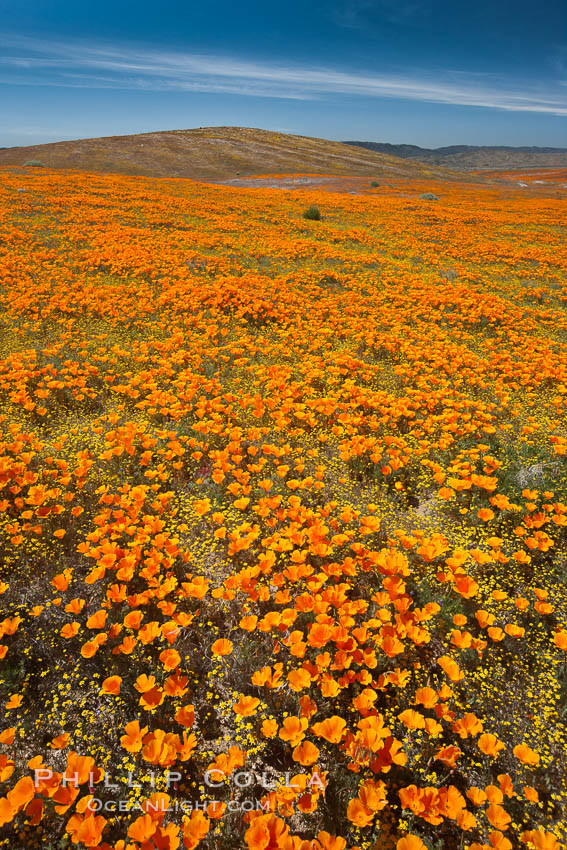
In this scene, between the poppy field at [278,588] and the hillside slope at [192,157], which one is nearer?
the poppy field at [278,588]

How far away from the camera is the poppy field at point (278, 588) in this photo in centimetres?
227

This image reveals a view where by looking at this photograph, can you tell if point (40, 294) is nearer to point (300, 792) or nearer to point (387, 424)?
point (387, 424)

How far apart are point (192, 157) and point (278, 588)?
7714cm

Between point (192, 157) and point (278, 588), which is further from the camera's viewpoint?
point (192, 157)

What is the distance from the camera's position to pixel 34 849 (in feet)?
7.04

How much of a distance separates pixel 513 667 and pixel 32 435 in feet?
17.7

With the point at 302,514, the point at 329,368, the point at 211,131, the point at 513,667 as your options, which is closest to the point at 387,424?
the point at 329,368

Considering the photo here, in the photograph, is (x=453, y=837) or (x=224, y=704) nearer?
(x=453, y=837)

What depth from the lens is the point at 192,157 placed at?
6425cm

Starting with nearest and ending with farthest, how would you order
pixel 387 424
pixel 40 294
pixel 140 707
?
pixel 140 707
pixel 387 424
pixel 40 294

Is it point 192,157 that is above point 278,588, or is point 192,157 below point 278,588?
above

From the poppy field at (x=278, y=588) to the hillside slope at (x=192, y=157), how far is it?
56583 millimetres

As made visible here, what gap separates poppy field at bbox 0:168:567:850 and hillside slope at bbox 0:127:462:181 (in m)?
56.6

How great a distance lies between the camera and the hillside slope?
175 ft
